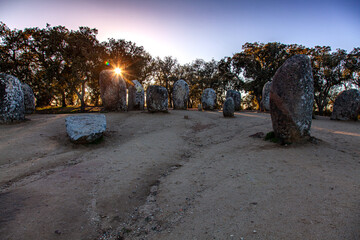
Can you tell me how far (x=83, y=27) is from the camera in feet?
61.7

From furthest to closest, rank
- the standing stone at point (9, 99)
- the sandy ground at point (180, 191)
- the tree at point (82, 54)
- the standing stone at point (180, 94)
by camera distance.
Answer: the standing stone at point (180, 94) < the tree at point (82, 54) < the standing stone at point (9, 99) < the sandy ground at point (180, 191)

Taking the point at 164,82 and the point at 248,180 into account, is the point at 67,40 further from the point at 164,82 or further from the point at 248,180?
the point at 248,180

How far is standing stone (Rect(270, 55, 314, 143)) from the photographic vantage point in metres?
6.26

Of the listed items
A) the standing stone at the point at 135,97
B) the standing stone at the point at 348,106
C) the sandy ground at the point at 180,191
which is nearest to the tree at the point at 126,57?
the standing stone at the point at 135,97

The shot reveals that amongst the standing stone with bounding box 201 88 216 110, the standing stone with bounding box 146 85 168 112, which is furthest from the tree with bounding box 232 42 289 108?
the standing stone with bounding box 146 85 168 112

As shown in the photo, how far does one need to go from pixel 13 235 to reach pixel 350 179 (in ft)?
18.3

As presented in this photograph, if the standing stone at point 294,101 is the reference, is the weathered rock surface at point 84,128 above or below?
below

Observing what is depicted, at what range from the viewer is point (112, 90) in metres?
14.9

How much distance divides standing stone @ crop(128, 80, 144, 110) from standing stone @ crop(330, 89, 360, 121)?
16.7m

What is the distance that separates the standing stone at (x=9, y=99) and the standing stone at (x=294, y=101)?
12.3 m

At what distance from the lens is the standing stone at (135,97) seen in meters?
19.3

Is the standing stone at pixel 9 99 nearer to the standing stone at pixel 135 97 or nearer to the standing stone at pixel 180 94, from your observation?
→ the standing stone at pixel 135 97

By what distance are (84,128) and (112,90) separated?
840 centimetres

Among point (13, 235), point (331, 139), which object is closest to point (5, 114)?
point (13, 235)
